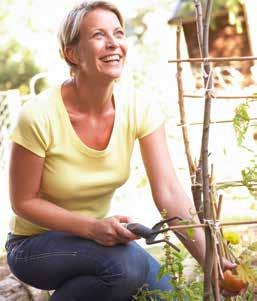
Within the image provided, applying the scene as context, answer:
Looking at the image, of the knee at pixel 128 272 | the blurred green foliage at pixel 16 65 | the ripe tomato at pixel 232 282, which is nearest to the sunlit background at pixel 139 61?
the blurred green foliage at pixel 16 65

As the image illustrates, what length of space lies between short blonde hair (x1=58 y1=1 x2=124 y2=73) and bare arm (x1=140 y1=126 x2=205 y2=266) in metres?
0.37

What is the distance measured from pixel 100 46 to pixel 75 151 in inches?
12.7

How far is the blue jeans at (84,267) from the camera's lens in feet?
7.02

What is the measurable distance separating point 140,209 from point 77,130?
3.02 meters

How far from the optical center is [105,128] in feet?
7.72

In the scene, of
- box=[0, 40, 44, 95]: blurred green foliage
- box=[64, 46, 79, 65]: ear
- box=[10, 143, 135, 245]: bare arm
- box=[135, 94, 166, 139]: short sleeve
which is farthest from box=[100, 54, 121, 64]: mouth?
box=[0, 40, 44, 95]: blurred green foliage

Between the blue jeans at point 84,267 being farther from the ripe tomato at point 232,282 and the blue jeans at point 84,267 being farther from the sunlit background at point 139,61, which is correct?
the sunlit background at point 139,61

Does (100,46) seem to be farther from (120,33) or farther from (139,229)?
(139,229)

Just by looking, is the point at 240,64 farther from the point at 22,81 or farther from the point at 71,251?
the point at 71,251

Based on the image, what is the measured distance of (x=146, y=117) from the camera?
2346 millimetres

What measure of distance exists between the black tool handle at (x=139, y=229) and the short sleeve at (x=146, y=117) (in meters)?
0.41

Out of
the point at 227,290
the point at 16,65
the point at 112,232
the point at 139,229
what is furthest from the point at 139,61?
the point at 227,290

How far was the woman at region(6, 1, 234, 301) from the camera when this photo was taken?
2152 millimetres

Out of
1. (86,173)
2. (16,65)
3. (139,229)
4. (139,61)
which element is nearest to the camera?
(139,229)
